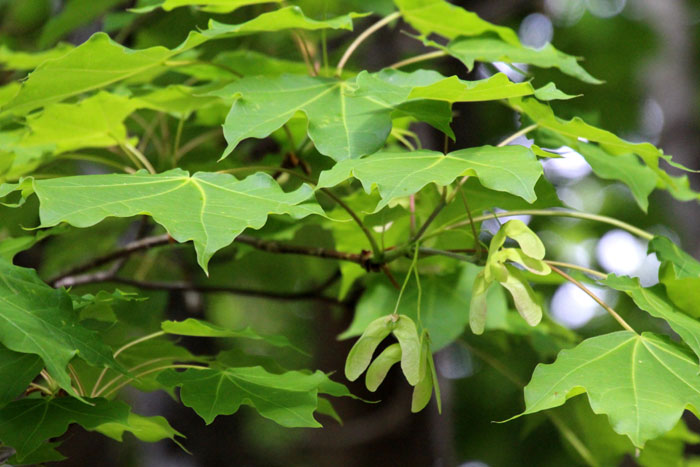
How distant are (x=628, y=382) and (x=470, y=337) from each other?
114 centimetres

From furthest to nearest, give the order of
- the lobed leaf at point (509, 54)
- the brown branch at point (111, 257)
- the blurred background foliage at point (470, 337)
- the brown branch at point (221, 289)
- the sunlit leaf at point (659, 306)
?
the blurred background foliage at point (470, 337) < the brown branch at point (221, 289) < the brown branch at point (111, 257) < the lobed leaf at point (509, 54) < the sunlit leaf at point (659, 306)

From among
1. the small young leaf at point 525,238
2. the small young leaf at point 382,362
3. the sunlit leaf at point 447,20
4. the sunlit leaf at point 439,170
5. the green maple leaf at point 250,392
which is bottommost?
the green maple leaf at point 250,392

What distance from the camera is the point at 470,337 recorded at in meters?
2.12

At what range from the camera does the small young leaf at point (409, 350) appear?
3.30 feet

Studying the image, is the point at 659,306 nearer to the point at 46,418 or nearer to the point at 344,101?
the point at 344,101

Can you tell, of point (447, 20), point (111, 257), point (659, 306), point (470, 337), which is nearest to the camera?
point (659, 306)

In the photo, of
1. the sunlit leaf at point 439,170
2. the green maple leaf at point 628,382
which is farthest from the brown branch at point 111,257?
the green maple leaf at point 628,382

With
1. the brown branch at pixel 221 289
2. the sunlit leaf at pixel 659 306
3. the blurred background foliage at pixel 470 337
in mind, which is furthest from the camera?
the blurred background foliage at pixel 470 337

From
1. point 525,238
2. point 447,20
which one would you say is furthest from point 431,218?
point 447,20

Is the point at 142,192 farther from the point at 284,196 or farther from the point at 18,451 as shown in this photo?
the point at 18,451

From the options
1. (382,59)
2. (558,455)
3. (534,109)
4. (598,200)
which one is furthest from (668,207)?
(534,109)

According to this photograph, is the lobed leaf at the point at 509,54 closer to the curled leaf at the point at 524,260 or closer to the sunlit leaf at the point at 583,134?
the sunlit leaf at the point at 583,134

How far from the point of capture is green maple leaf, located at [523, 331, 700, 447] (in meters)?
0.94

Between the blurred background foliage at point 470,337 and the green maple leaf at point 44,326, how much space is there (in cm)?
41
